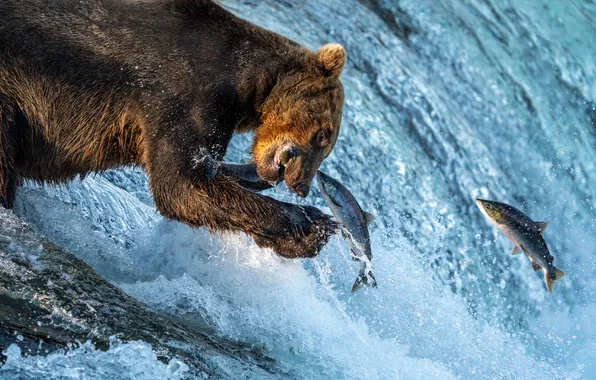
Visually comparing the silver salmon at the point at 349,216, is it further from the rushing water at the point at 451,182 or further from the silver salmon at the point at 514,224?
the silver salmon at the point at 514,224

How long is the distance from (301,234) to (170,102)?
1184 mm

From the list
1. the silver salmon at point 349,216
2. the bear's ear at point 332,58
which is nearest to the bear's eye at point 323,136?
the silver salmon at point 349,216

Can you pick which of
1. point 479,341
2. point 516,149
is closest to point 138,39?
point 479,341

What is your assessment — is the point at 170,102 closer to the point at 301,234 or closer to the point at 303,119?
the point at 303,119

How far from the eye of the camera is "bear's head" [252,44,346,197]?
5.35 m

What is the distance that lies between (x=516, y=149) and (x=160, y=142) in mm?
5171

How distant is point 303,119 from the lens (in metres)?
5.35

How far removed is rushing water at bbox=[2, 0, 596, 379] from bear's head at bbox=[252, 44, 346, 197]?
1.33 m

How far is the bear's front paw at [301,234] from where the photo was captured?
5297mm

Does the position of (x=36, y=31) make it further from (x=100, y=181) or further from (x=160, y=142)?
(x=100, y=181)

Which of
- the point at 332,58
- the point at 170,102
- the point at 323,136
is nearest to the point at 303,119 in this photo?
the point at 323,136

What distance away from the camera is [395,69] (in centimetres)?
938

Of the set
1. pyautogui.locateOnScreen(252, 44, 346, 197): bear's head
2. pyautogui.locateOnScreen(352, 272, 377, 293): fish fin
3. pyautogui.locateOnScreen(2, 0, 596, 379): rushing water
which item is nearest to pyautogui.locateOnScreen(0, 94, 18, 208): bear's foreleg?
pyautogui.locateOnScreen(2, 0, 596, 379): rushing water

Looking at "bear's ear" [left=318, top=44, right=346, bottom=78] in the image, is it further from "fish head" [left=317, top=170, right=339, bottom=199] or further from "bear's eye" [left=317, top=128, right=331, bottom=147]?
"fish head" [left=317, top=170, right=339, bottom=199]
